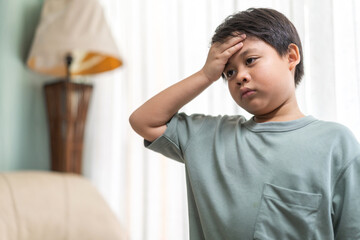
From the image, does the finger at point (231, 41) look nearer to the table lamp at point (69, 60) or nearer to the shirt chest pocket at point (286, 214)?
the shirt chest pocket at point (286, 214)

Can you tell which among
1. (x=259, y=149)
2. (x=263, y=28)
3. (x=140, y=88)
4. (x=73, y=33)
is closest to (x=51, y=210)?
(x=140, y=88)

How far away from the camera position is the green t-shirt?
0.76 m

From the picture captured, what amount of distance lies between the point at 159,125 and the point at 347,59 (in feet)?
1.94

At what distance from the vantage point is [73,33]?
5.80 ft

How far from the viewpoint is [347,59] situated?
1089 mm

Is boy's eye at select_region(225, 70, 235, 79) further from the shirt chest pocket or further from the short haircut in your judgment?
the shirt chest pocket

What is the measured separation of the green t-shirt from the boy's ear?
125 mm

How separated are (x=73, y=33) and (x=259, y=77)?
1.21 meters

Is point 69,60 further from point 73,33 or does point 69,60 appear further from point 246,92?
point 246,92

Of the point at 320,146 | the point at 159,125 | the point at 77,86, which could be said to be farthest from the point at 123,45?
the point at 320,146

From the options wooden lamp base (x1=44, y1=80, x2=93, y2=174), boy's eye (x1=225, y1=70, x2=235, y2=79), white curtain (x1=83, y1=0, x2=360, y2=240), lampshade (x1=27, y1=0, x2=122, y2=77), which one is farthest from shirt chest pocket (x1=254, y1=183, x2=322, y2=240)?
wooden lamp base (x1=44, y1=80, x2=93, y2=174)

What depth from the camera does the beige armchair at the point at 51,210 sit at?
1.34 meters

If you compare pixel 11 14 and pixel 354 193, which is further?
pixel 11 14

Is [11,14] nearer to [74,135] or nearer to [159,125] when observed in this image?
[74,135]
